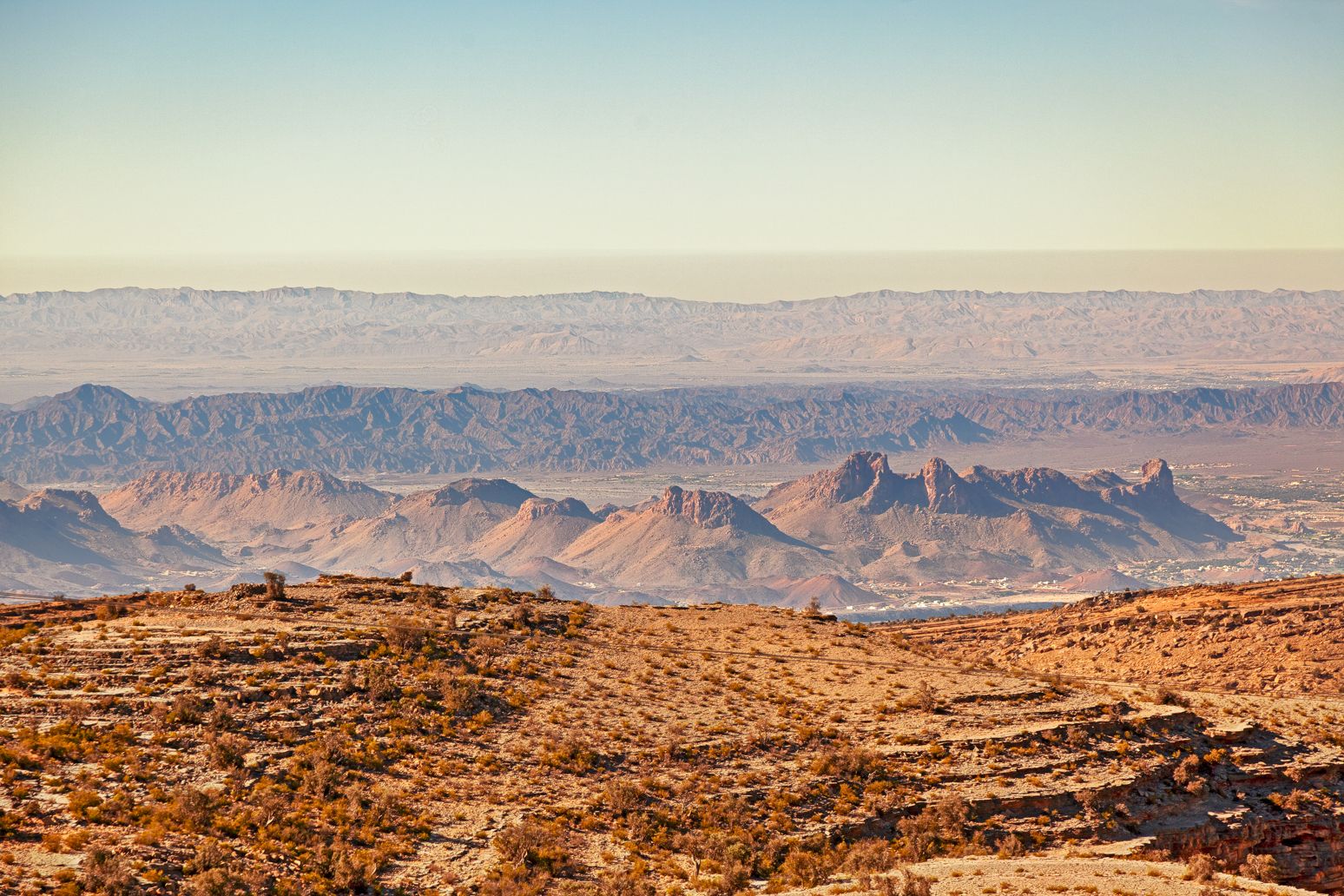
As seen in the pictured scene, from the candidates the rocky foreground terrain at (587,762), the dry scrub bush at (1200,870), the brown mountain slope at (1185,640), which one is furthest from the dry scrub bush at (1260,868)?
the brown mountain slope at (1185,640)

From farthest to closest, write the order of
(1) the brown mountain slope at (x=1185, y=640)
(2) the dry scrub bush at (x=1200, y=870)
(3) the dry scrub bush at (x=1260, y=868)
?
(1) the brown mountain slope at (x=1185, y=640) < (3) the dry scrub bush at (x=1260, y=868) < (2) the dry scrub bush at (x=1200, y=870)

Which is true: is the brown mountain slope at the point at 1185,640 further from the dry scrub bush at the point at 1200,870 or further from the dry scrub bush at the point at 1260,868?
the dry scrub bush at the point at 1200,870

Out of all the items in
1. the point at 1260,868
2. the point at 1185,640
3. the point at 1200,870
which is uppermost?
the point at 1200,870

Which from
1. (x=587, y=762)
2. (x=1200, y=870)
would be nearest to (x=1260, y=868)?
(x=1200, y=870)

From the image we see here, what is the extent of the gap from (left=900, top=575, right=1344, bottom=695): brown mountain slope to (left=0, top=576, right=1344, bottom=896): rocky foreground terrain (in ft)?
35.9

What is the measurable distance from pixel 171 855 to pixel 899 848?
14.8 meters

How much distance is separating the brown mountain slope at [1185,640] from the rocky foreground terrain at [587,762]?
1095 centimetres

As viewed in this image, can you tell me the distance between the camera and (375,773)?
28.3 m

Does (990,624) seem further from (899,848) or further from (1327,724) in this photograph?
(899,848)

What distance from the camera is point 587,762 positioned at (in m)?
29.7

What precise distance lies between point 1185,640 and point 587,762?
35075mm

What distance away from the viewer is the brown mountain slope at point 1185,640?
5103 cm

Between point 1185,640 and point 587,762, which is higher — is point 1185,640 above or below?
below

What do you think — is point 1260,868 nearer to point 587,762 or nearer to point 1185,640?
point 587,762
